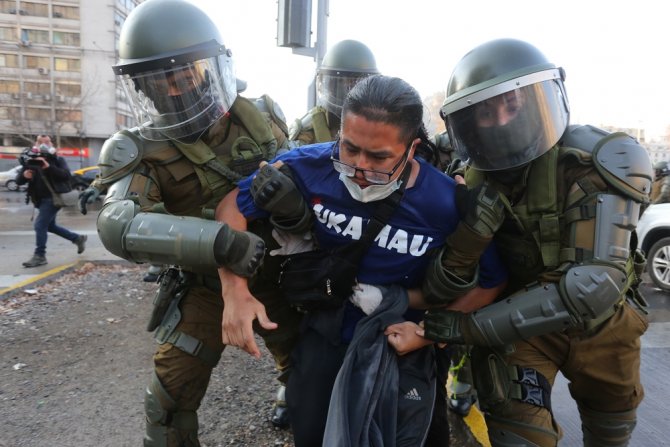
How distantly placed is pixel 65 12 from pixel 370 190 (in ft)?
168

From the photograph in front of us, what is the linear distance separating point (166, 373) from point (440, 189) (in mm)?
1381

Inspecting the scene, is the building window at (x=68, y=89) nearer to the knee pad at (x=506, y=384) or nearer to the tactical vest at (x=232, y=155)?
the tactical vest at (x=232, y=155)

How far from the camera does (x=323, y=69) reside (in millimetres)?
3867

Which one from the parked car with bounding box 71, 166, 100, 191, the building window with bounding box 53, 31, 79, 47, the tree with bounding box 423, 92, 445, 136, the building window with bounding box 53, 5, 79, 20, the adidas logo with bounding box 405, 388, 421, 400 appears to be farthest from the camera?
the building window with bounding box 53, 5, 79, 20

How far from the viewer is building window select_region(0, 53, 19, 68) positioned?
41.7 meters

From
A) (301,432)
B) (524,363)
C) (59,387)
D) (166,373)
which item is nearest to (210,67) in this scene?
(166,373)

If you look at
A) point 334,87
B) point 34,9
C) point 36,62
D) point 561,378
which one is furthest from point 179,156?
point 34,9

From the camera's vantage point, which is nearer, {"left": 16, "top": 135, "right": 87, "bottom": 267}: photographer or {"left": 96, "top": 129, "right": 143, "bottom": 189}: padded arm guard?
{"left": 96, "top": 129, "right": 143, "bottom": 189}: padded arm guard

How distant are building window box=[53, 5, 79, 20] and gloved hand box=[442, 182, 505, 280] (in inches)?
1992

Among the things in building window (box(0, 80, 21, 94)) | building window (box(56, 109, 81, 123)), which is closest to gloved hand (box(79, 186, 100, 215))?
building window (box(56, 109, 81, 123))

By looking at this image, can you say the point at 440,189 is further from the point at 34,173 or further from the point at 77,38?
A: the point at 77,38

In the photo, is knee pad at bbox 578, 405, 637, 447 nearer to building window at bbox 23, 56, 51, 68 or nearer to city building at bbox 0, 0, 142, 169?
city building at bbox 0, 0, 142, 169

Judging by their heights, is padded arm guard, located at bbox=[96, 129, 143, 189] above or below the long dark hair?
below

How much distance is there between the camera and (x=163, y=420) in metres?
1.99
